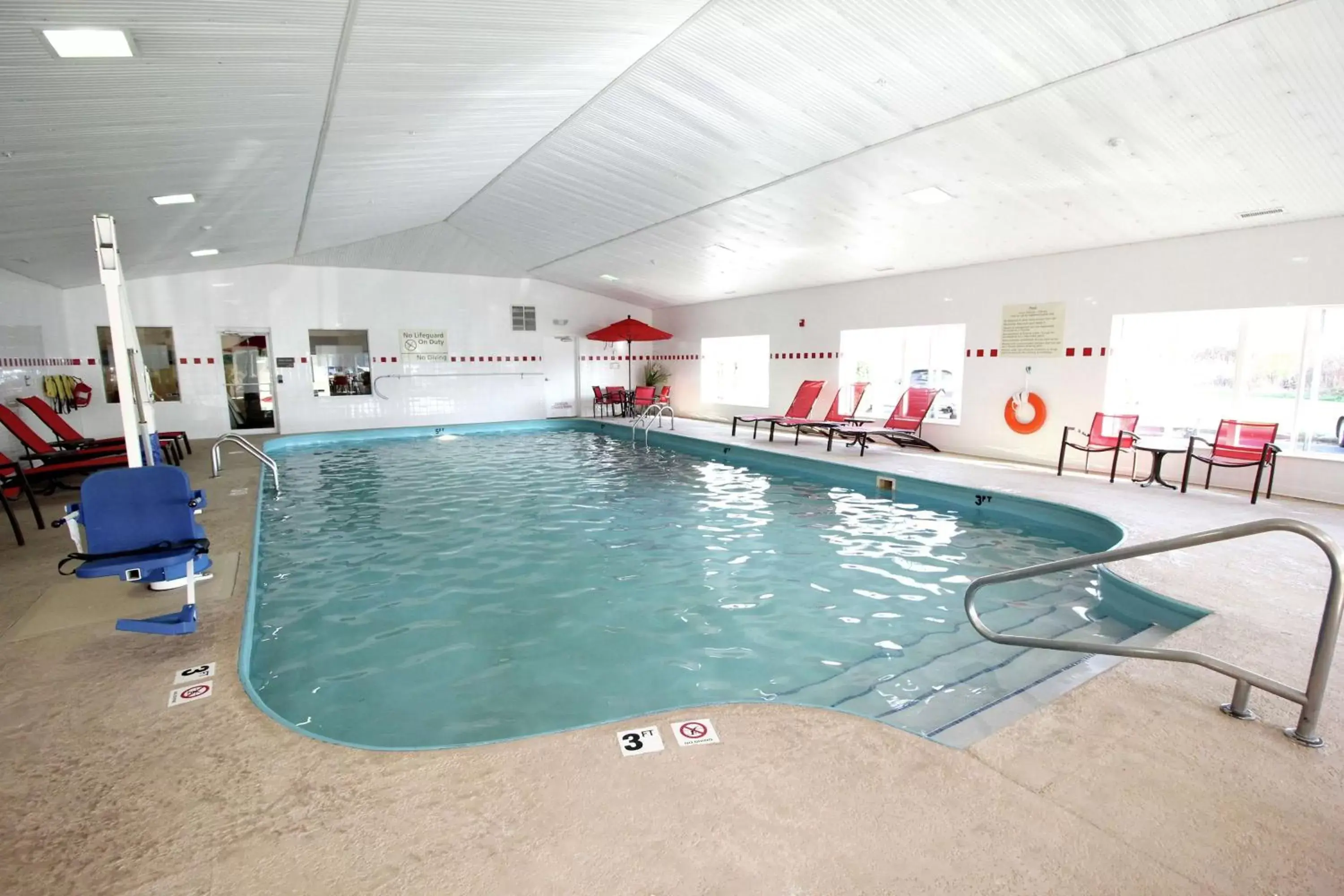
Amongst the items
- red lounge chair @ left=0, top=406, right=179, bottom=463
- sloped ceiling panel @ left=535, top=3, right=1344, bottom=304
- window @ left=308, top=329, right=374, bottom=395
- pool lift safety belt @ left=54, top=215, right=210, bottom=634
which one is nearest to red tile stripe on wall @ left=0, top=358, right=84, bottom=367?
red lounge chair @ left=0, top=406, right=179, bottom=463

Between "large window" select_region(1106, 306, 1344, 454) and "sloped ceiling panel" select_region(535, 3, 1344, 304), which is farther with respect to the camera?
"large window" select_region(1106, 306, 1344, 454)

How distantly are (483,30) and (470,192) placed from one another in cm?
434

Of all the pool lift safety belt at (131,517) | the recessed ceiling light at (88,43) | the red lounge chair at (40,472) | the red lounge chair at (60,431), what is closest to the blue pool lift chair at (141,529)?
the pool lift safety belt at (131,517)

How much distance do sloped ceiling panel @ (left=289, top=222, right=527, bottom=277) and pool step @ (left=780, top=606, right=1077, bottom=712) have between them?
27.8 ft

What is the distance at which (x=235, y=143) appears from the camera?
3.98 m

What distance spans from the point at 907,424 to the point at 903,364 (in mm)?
1395

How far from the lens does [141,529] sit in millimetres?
2855

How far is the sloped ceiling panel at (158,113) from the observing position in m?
2.47

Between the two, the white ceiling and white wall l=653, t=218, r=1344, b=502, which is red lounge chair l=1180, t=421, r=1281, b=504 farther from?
the white ceiling

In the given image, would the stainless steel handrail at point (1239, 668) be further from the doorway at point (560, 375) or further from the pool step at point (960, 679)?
the doorway at point (560, 375)

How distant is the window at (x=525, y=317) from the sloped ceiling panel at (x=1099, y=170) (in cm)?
506

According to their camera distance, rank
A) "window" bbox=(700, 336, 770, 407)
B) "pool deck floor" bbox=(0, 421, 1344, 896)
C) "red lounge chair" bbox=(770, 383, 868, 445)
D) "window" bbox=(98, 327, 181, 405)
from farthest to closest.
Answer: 1. "window" bbox=(700, 336, 770, 407)
2. "window" bbox=(98, 327, 181, 405)
3. "red lounge chair" bbox=(770, 383, 868, 445)
4. "pool deck floor" bbox=(0, 421, 1344, 896)

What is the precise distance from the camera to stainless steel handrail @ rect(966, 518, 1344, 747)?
164cm

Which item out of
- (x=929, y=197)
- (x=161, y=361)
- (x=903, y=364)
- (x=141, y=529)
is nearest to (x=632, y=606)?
(x=141, y=529)
